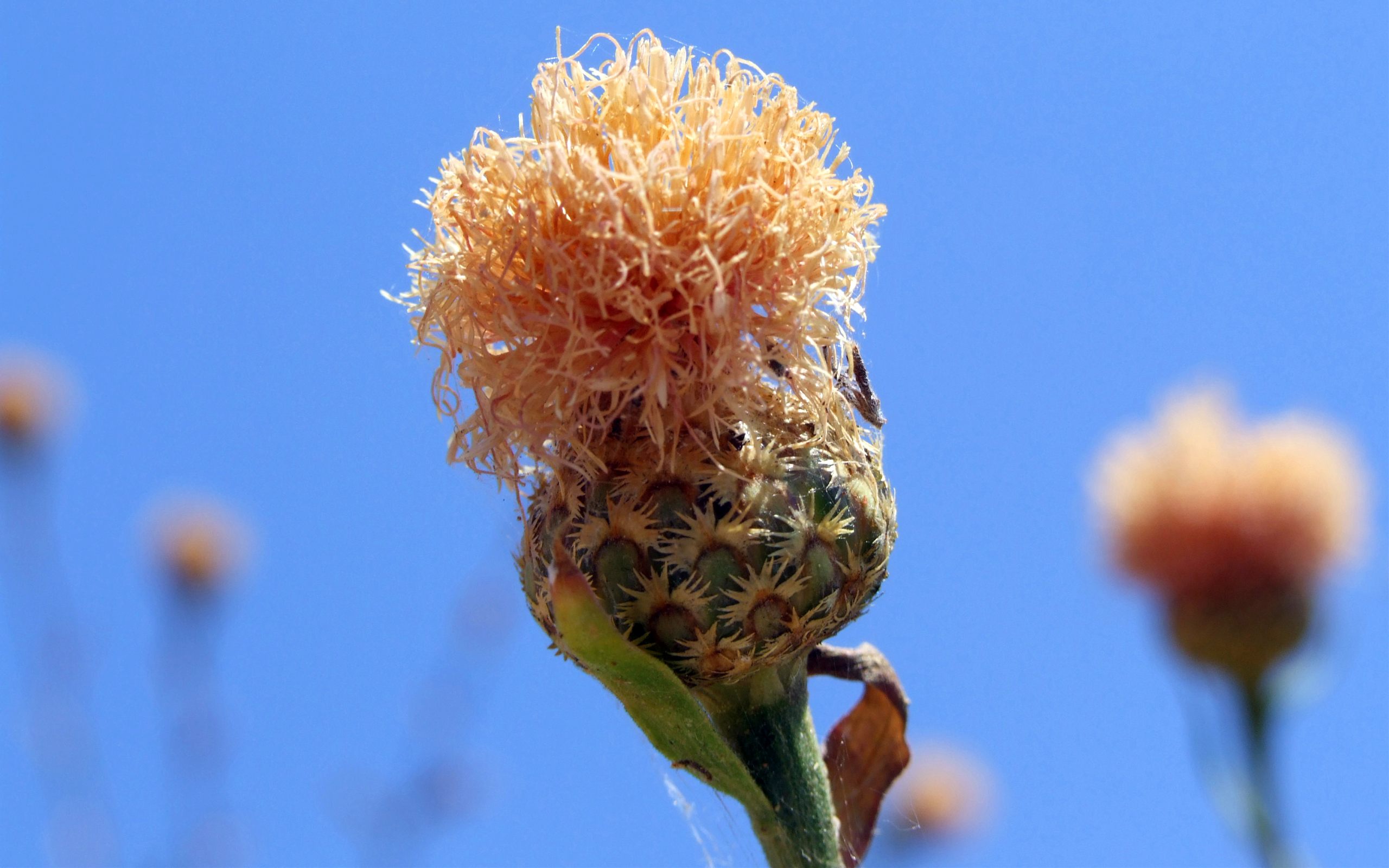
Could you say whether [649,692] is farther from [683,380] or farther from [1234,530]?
[1234,530]

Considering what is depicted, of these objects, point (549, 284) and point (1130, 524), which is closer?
point (549, 284)

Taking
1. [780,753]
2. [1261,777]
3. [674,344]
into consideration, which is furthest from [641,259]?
[1261,777]

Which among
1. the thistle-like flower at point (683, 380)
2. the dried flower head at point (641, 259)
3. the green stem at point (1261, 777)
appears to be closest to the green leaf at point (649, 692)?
the thistle-like flower at point (683, 380)

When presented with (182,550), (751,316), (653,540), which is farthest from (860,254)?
(182,550)

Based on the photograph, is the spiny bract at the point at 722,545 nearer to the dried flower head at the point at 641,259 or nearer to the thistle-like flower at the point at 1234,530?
the dried flower head at the point at 641,259

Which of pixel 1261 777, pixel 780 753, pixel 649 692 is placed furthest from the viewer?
pixel 780 753

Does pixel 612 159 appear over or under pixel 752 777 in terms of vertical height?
over

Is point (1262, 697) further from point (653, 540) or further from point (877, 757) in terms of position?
point (653, 540)
